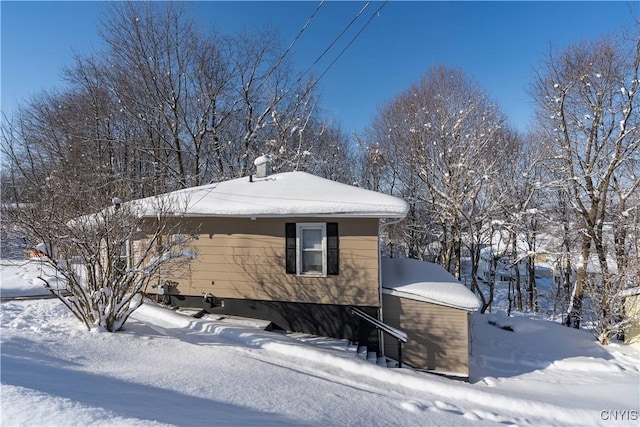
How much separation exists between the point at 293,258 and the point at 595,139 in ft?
37.6

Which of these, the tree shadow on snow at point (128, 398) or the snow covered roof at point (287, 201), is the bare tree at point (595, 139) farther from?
the tree shadow on snow at point (128, 398)

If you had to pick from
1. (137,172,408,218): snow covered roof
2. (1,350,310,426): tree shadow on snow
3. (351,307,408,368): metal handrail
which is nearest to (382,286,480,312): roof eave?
(351,307,408,368): metal handrail

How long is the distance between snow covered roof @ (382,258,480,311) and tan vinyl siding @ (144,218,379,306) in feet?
2.18

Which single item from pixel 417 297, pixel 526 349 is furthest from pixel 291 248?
pixel 526 349

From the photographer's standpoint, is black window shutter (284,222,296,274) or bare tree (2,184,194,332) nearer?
bare tree (2,184,194,332)

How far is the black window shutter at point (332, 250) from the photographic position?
22.8 ft

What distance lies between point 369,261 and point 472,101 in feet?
33.8

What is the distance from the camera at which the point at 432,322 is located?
6.80 meters

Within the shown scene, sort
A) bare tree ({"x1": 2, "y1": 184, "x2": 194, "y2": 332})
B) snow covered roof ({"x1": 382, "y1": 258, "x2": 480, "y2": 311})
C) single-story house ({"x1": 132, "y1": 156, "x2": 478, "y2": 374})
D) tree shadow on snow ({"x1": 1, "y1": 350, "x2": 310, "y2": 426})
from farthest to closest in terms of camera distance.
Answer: single-story house ({"x1": 132, "y1": 156, "x2": 478, "y2": 374}), snow covered roof ({"x1": 382, "y1": 258, "x2": 480, "y2": 311}), bare tree ({"x1": 2, "y1": 184, "x2": 194, "y2": 332}), tree shadow on snow ({"x1": 1, "y1": 350, "x2": 310, "y2": 426})

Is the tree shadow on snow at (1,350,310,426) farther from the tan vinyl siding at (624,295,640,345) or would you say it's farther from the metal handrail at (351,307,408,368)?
the tan vinyl siding at (624,295,640,345)

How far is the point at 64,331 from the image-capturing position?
4656mm

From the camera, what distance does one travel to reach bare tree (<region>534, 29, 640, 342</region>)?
399 inches

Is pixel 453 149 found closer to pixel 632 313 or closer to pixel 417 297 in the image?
pixel 632 313

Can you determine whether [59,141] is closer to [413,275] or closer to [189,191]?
[189,191]
